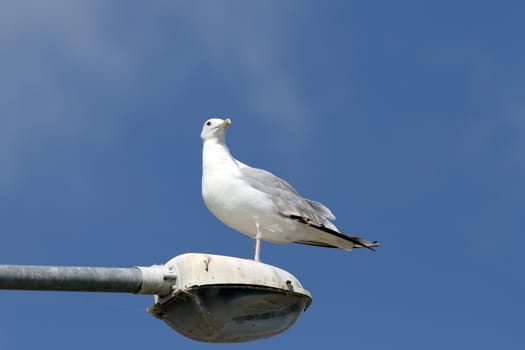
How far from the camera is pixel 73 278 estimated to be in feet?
19.0

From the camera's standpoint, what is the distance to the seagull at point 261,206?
9.80m

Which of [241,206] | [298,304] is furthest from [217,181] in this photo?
[298,304]

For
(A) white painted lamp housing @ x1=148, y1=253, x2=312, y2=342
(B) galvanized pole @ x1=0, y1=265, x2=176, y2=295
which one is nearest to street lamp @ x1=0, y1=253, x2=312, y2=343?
(A) white painted lamp housing @ x1=148, y1=253, x2=312, y2=342

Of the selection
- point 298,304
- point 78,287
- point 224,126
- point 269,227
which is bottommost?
point 78,287

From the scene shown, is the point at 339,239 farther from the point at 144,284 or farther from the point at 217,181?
the point at 144,284

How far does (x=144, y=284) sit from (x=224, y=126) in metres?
4.75

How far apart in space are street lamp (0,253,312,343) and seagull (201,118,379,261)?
2.97m

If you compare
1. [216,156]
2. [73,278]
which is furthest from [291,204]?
[73,278]

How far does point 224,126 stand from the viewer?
10852 mm

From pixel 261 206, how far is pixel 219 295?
129 inches

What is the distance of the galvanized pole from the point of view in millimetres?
5672

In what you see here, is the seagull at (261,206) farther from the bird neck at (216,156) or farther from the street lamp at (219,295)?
the street lamp at (219,295)

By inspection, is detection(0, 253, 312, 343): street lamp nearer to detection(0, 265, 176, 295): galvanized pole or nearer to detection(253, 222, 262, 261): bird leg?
detection(0, 265, 176, 295): galvanized pole

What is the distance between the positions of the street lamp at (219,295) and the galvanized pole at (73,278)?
0.39 feet
